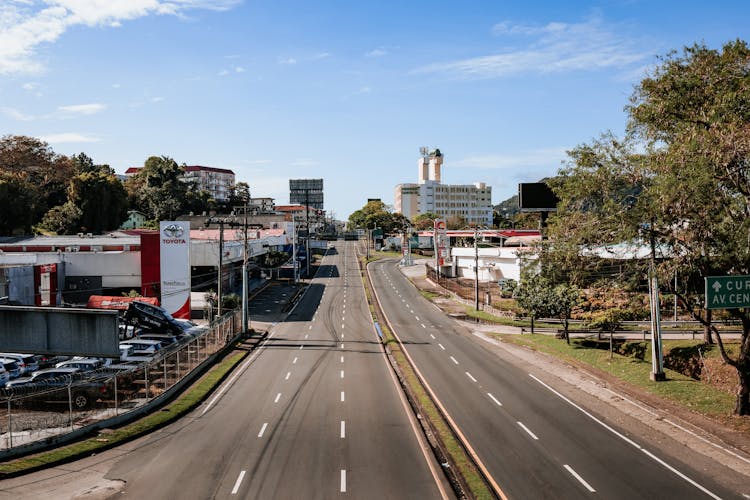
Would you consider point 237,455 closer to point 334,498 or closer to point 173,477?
point 173,477

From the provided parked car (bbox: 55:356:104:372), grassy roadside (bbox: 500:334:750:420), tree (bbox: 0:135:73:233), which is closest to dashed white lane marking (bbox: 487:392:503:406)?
grassy roadside (bbox: 500:334:750:420)

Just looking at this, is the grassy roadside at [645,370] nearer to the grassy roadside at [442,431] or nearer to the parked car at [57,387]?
the grassy roadside at [442,431]

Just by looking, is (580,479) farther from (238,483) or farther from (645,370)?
(645,370)

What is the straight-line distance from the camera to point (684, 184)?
858 inches

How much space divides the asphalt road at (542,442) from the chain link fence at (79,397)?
13884 mm

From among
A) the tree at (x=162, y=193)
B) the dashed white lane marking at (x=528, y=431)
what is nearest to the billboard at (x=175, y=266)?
the dashed white lane marking at (x=528, y=431)

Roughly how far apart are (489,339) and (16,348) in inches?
1448

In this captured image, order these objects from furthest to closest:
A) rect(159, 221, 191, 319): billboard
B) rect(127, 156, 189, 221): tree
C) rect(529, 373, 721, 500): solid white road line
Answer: rect(127, 156, 189, 221): tree
rect(159, 221, 191, 319): billboard
rect(529, 373, 721, 500): solid white road line

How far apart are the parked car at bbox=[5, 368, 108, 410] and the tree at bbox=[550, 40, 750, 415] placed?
22168mm

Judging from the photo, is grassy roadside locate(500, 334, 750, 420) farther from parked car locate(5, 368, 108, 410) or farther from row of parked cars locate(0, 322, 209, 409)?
parked car locate(5, 368, 108, 410)

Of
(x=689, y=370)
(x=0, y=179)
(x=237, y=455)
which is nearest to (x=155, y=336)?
(x=237, y=455)

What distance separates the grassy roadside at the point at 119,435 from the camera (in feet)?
62.3

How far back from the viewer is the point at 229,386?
101ft

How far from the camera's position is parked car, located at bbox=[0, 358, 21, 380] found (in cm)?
2806
